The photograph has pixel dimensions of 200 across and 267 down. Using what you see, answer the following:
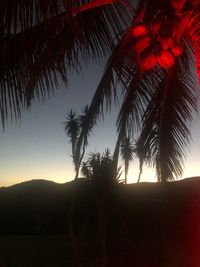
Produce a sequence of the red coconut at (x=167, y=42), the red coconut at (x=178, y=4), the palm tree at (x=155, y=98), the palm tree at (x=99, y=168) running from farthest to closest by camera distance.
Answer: the palm tree at (x=99, y=168)
the palm tree at (x=155, y=98)
the red coconut at (x=167, y=42)
the red coconut at (x=178, y=4)

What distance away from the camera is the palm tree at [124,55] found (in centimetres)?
422

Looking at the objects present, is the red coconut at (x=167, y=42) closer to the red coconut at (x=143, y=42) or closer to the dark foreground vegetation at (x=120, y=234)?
the red coconut at (x=143, y=42)

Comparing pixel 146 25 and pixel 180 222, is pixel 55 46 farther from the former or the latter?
pixel 180 222

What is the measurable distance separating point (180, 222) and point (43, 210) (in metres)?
14.5

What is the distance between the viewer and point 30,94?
5238 millimetres

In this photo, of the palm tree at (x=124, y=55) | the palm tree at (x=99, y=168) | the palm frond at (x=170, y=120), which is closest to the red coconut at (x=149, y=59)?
the palm tree at (x=124, y=55)

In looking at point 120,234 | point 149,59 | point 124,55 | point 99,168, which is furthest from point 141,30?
point 120,234

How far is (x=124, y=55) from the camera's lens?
6.14 metres

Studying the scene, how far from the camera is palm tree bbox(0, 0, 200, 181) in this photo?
4.22 metres

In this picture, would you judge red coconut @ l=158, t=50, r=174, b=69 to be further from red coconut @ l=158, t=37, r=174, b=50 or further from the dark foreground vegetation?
the dark foreground vegetation

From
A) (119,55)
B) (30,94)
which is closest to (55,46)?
(30,94)

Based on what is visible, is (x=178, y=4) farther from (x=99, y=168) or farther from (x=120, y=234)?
(x=120, y=234)

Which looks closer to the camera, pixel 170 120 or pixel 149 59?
pixel 149 59

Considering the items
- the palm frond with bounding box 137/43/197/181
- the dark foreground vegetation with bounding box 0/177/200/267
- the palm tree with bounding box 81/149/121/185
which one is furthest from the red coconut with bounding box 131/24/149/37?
the palm tree with bounding box 81/149/121/185
